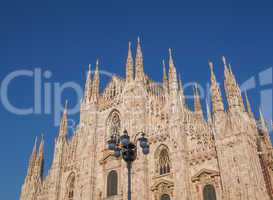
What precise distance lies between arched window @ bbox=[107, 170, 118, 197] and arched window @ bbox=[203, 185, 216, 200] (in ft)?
31.7

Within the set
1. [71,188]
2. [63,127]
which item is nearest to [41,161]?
[63,127]

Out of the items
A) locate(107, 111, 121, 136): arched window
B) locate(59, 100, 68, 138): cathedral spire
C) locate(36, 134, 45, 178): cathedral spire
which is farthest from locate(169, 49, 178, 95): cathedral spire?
locate(36, 134, 45, 178): cathedral spire

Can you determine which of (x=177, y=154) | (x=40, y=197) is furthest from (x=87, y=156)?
(x=177, y=154)

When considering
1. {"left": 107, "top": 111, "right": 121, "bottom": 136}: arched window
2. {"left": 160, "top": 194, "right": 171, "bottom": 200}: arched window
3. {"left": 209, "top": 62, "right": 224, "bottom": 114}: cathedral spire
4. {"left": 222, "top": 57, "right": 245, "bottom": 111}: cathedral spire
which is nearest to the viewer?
{"left": 222, "top": 57, "right": 245, "bottom": 111}: cathedral spire

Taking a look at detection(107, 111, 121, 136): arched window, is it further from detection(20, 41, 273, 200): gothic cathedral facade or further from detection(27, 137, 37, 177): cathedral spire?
detection(27, 137, 37, 177): cathedral spire

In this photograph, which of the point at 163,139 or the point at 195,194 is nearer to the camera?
the point at 195,194

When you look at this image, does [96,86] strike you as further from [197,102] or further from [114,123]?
[197,102]

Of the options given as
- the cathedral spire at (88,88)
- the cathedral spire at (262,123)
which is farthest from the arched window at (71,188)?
the cathedral spire at (262,123)

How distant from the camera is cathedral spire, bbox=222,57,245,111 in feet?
86.3

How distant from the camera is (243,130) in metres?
24.6

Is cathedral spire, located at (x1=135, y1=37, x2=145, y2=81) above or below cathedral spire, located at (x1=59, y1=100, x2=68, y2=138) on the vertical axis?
above

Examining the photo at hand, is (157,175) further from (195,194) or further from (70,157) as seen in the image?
(70,157)

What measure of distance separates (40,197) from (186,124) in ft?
64.3

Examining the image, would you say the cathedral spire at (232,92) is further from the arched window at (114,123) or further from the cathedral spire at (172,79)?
the arched window at (114,123)
